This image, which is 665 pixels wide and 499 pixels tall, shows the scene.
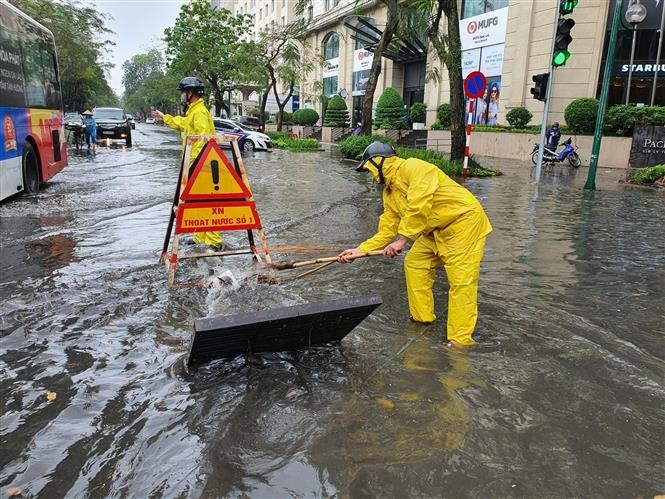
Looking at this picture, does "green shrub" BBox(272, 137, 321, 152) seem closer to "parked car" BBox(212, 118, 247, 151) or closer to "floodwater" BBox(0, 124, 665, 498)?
"parked car" BBox(212, 118, 247, 151)

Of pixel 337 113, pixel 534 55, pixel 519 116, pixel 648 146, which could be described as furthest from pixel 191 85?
pixel 337 113

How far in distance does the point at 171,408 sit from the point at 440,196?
88.4 inches

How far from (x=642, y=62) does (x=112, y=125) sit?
75.1ft

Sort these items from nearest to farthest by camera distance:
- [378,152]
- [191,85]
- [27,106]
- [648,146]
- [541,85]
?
[378,152], [191,85], [27,106], [541,85], [648,146]

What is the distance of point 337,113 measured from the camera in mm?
38125

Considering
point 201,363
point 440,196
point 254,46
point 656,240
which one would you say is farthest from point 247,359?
point 254,46

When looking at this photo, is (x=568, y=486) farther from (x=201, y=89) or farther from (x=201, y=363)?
(x=201, y=89)

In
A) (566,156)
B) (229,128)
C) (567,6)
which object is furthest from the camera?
(229,128)

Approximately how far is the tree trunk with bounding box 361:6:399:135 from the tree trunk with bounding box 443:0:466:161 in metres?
3.94

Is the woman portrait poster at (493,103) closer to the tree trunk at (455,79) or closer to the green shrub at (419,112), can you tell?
the green shrub at (419,112)

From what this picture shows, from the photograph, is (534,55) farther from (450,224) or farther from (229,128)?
(450,224)

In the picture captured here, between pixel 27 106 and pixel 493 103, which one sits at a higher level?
pixel 493 103

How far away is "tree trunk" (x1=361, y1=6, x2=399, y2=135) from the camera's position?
62.4ft

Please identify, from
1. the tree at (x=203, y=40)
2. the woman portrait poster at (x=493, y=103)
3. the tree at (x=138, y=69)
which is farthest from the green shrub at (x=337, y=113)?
the tree at (x=138, y=69)
